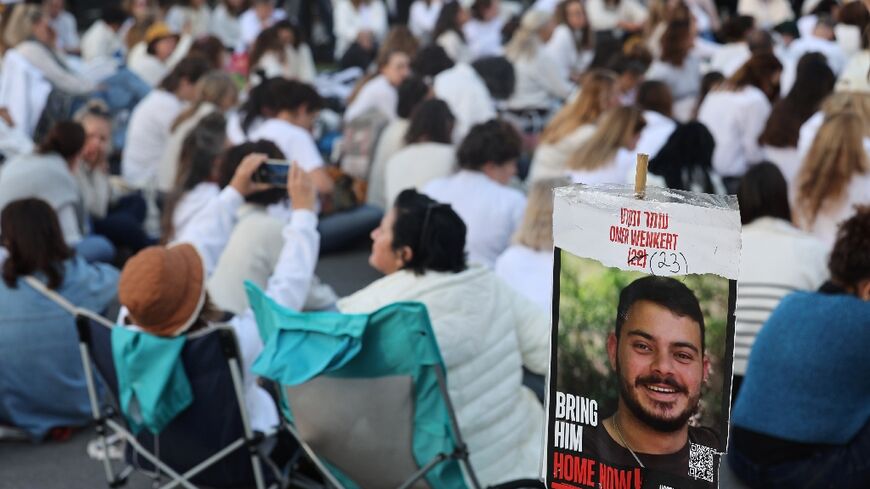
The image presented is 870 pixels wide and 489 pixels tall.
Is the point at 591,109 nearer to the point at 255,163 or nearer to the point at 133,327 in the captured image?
the point at 255,163

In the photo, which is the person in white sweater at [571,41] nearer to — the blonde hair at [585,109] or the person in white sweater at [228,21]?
the blonde hair at [585,109]

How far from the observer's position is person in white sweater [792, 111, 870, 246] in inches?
228

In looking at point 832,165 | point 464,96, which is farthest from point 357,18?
point 832,165

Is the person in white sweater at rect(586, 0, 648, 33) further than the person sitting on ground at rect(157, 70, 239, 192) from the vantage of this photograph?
Yes

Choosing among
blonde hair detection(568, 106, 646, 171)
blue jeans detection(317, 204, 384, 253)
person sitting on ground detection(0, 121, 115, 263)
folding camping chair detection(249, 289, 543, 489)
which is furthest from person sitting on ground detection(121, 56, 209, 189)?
folding camping chair detection(249, 289, 543, 489)

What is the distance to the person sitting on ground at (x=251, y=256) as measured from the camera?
4.73m

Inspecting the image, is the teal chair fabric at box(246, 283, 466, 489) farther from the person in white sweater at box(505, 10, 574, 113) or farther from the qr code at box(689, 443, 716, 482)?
the person in white sweater at box(505, 10, 574, 113)

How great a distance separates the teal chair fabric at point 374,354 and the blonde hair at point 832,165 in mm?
3044

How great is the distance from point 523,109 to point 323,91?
1.87 metres

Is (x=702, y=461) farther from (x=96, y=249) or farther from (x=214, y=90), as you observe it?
(x=214, y=90)

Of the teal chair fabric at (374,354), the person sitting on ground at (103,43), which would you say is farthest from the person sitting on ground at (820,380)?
the person sitting on ground at (103,43)

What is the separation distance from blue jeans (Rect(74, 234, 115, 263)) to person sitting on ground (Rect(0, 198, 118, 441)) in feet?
4.99

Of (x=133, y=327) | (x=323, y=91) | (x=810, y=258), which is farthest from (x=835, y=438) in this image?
(x=323, y=91)

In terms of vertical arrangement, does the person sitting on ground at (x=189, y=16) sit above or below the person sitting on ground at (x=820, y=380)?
above
